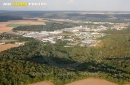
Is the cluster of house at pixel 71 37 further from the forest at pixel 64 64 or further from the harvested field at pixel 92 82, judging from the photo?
Answer: the harvested field at pixel 92 82

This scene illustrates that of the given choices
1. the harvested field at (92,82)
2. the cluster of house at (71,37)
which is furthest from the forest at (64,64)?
the cluster of house at (71,37)

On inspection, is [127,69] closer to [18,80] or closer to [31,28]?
[18,80]

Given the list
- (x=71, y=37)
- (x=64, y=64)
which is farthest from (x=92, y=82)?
(x=71, y=37)

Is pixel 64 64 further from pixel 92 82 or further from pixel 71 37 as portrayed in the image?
pixel 71 37

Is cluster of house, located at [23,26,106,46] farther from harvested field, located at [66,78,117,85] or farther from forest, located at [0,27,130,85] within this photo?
harvested field, located at [66,78,117,85]

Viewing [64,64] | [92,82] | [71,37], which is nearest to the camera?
[92,82]

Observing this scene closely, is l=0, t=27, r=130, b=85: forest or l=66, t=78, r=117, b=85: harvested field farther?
l=0, t=27, r=130, b=85: forest

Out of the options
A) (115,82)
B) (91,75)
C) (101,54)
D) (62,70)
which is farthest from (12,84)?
(101,54)

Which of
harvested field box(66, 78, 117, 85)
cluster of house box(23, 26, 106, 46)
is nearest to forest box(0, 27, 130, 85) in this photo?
→ harvested field box(66, 78, 117, 85)
